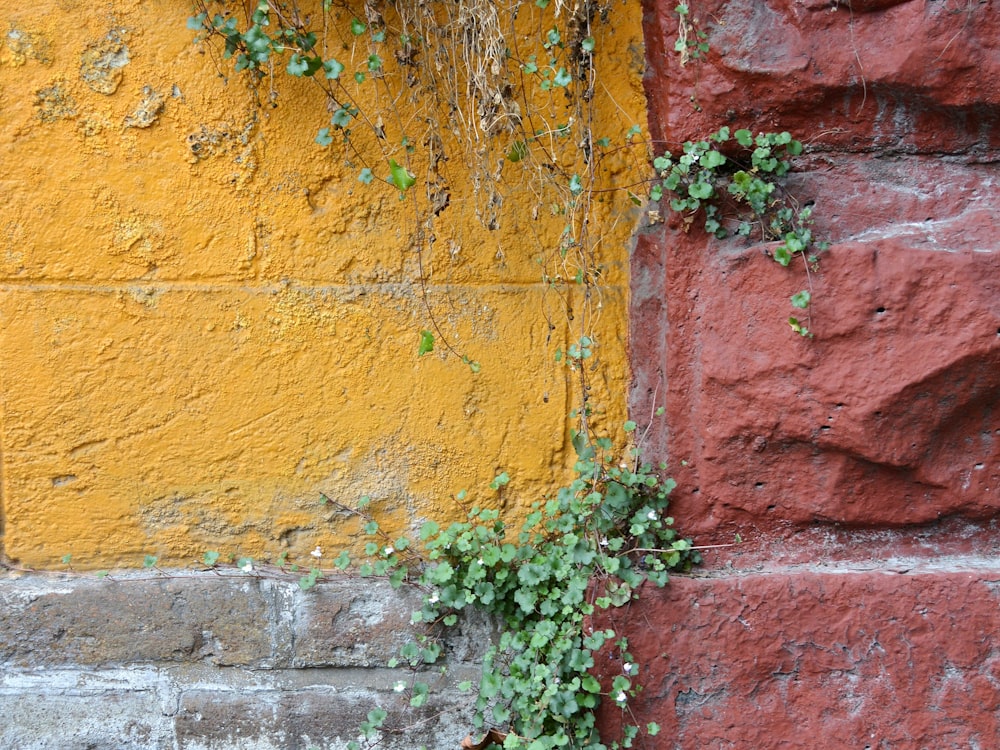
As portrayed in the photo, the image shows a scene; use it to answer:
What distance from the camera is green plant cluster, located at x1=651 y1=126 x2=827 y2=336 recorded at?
5.67ft

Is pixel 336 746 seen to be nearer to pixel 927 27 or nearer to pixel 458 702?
pixel 458 702

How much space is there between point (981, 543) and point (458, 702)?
1213 millimetres

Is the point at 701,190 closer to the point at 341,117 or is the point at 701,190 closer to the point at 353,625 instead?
the point at 341,117

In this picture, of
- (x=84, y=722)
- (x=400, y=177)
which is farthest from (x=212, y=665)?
(x=400, y=177)

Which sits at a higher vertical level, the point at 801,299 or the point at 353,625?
the point at 801,299

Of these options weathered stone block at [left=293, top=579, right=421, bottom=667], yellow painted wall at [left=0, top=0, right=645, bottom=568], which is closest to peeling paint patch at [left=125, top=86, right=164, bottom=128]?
yellow painted wall at [left=0, top=0, right=645, bottom=568]

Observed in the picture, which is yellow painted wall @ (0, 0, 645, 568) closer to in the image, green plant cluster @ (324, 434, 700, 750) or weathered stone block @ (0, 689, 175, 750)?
green plant cluster @ (324, 434, 700, 750)

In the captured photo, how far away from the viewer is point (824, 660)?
1771 millimetres

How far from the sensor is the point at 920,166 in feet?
5.82

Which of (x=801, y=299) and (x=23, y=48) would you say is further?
(x=23, y=48)

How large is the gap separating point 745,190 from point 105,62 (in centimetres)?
145

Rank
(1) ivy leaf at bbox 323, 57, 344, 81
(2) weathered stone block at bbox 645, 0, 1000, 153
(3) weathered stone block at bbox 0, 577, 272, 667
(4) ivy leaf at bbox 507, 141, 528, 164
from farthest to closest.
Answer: (3) weathered stone block at bbox 0, 577, 272, 667 < (4) ivy leaf at bbox 507, 141, 528, 164 < (1) ivy leaf at bbox 323, 57, 344, 81 < (2) weathered stone block at bbox 645, 0, 1000, 153

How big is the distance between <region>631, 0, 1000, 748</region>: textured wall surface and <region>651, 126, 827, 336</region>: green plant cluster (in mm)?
34

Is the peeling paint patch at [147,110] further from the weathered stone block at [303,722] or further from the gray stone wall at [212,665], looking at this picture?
the weathered stone block at [303,722]
